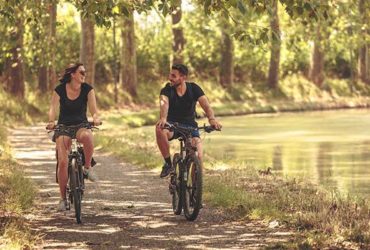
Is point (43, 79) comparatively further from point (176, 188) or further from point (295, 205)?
point (295, 205)

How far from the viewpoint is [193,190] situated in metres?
10.2

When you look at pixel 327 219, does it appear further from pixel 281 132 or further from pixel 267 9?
pixel 281 132

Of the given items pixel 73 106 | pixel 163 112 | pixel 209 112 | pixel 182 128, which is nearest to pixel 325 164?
pixel 209 112

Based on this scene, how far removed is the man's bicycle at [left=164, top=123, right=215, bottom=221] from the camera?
32.7 feet

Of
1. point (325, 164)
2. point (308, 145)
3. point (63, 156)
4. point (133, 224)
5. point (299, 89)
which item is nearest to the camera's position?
point (133, 224)

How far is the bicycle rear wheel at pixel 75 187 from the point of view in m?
9.97

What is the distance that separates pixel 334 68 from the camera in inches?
1989

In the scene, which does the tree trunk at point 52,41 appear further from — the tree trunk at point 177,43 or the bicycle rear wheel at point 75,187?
the bicycle rear wheel at point 75,187

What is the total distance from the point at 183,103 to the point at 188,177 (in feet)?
3.20

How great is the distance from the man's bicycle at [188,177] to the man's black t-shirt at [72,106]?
1137mm

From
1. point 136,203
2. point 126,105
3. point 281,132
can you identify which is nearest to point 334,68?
point 126,105

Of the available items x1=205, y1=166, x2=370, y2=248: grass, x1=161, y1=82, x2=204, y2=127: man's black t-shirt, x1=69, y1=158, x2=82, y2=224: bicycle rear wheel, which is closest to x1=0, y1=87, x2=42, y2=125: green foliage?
x1=205, y1=166, x2=370, y2=248: grass

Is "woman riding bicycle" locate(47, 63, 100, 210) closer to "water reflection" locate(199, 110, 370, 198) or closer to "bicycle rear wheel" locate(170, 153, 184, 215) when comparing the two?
"bicycle rear wheel" locate(170, 153, 184, 215)

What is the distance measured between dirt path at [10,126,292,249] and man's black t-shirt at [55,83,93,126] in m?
1.31
